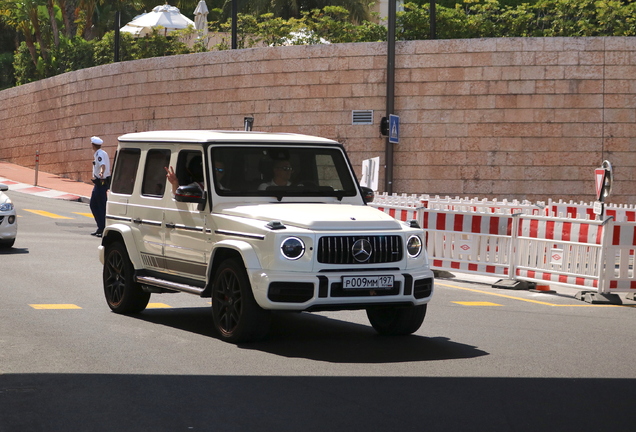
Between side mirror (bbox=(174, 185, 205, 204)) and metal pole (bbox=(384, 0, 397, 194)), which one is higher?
metal pole (bbox=(384, 0, 397, 194))

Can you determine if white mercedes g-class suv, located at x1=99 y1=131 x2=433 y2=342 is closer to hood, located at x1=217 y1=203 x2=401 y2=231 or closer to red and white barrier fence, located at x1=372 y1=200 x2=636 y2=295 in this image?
hood, located at x1=217 y1=203 x2=401 y2=231

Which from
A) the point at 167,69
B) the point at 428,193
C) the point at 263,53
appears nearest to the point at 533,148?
the point at 428,193

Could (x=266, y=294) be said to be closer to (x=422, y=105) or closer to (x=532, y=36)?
(x=422, y=105)

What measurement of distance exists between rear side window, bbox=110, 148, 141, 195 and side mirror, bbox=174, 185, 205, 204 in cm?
133

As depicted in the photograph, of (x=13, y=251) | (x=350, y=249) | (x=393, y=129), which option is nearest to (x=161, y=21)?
(x=393, y=129)

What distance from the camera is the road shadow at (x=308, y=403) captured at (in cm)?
597

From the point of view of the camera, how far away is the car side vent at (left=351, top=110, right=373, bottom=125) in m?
26.5

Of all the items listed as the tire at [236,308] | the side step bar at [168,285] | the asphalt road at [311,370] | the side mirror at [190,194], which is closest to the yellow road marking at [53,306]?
the asphalt road at [311,370]

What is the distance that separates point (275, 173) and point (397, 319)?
5.45 feet

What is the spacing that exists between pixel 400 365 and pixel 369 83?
62.7 ft

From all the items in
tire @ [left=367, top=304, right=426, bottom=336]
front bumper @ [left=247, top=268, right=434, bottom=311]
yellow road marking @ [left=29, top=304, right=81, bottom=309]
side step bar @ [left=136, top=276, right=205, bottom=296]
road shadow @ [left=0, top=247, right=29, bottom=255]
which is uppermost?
front bumper @ [left=247, top=268, right=434, bottom=311]

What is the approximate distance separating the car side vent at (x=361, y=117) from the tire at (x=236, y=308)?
17899 mm

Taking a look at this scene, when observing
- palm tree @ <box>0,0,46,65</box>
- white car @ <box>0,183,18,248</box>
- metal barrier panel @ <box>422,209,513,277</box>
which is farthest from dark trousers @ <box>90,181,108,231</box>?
palm tree @ <box>0,0,46,65</box>

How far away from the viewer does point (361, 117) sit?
87.0 feet
